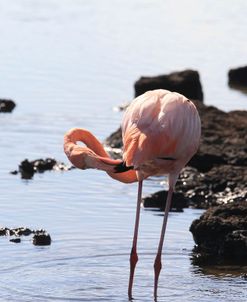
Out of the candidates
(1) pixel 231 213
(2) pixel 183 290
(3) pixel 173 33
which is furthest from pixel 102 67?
(2) pixel 183 290

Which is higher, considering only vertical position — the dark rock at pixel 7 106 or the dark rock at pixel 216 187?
the dark rock at pixel 7 106

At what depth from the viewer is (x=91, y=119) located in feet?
59.1

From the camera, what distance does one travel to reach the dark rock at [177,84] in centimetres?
2011

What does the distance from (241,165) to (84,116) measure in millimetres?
4157

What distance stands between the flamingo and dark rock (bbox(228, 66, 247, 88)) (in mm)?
12359

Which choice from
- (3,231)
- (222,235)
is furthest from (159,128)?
(3,231)

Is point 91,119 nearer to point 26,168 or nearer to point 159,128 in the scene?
point 26,168

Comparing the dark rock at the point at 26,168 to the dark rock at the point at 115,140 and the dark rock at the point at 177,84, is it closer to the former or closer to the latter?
the dark rock at the point at 115,140

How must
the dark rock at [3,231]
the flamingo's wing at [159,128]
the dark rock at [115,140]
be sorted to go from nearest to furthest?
the flamingo's wing at [159,128] → the dark rock at [3,231] → the dark rock at [115,140]

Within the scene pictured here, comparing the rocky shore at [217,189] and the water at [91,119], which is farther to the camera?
the rocky shore at [217,189]

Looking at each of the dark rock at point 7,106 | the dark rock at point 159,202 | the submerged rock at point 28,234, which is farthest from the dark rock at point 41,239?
the dark rock at point 7,106

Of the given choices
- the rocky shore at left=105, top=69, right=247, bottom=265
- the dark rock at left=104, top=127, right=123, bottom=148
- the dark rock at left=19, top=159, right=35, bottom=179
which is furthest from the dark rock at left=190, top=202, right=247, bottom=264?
the dark rock at left=104, top=127, right=123, bottom=148

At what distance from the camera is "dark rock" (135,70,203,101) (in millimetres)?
20109

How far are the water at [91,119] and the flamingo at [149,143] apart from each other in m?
0.59
